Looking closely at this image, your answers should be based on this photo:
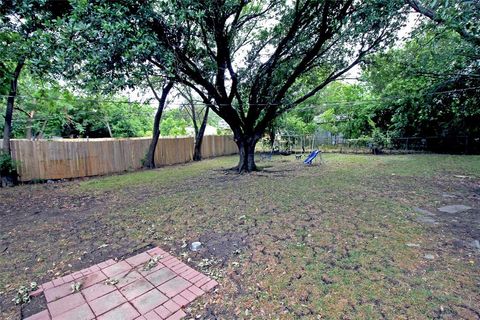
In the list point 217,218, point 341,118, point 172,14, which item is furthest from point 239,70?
point 341,118

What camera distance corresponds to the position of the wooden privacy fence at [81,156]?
6.65 m

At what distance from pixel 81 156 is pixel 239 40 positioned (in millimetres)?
6715

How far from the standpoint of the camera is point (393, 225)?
3072mm

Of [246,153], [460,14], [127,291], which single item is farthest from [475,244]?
[246,153]

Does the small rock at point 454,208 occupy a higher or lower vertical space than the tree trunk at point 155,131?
lower

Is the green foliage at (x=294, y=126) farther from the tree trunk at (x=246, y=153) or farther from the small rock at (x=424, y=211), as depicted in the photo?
the small rock at (x=424, y=211)

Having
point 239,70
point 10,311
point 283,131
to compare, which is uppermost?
point 239,70

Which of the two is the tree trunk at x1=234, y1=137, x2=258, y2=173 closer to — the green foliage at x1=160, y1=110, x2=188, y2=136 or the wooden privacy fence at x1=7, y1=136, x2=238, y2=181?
the wooden privacy fence at x1=7, y1=136, x2=238, y2=181

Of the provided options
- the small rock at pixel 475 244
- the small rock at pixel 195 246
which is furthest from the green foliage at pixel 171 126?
the small rock at pixel 475 244

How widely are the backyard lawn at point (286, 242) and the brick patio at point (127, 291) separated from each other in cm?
15

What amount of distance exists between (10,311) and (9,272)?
772 millimetres

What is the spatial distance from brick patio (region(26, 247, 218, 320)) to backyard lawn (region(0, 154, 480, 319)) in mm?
145

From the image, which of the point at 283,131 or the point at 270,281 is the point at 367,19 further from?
Answer: the point at 283,131

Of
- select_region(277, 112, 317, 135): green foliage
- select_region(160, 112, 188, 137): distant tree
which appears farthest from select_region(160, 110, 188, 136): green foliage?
select_region(277, 112, 317, 135): green foliage
